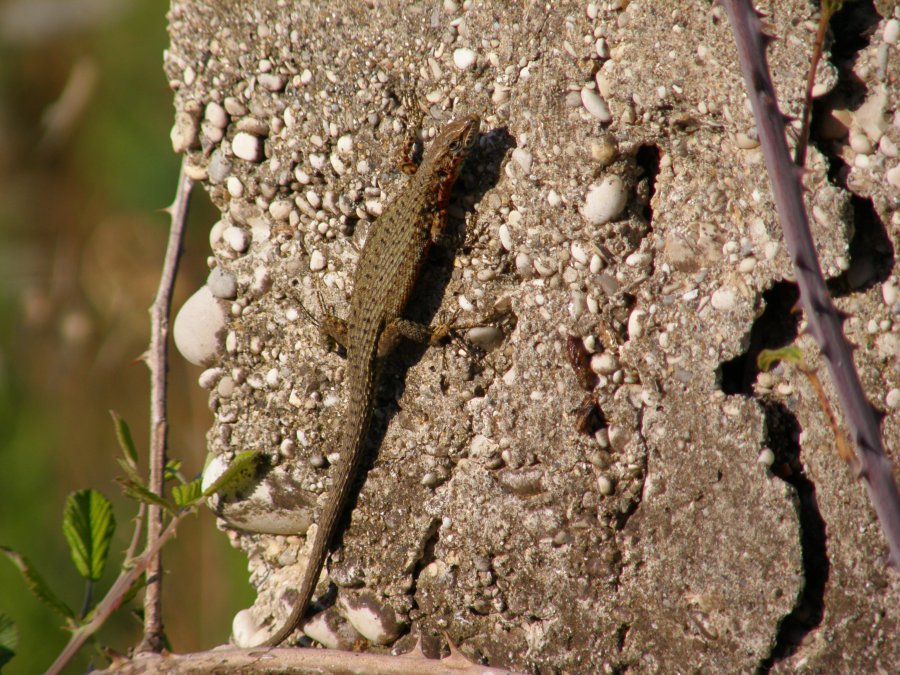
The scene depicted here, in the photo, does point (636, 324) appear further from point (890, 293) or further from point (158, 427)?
point (158, 427)

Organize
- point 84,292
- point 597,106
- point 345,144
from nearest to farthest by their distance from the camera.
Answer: point 597,106 < point 345,144 < point 84,292

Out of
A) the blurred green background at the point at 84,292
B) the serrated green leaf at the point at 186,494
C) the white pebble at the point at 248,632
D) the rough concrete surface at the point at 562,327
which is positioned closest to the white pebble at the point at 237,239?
the rough concrete surface at the point at 562,327

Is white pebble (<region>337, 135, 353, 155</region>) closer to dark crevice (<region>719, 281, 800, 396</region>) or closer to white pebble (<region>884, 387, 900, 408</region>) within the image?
dark crevice (<region>719, 281, 800, 396</region>)

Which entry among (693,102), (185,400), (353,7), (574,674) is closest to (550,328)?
(693,102)

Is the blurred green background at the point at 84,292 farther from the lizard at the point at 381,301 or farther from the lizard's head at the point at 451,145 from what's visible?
the lizard's head at the point at 451,145

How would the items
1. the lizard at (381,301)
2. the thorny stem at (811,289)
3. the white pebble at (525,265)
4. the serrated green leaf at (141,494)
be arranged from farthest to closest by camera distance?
the lizard at (381,301) < the white pebble at (525,265) < the serrated green leaf at (141,494) < the thorny stem at (811,289)

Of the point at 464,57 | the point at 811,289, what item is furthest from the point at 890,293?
the point at 464,57

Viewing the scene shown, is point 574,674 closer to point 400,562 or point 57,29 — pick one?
point 400,562
